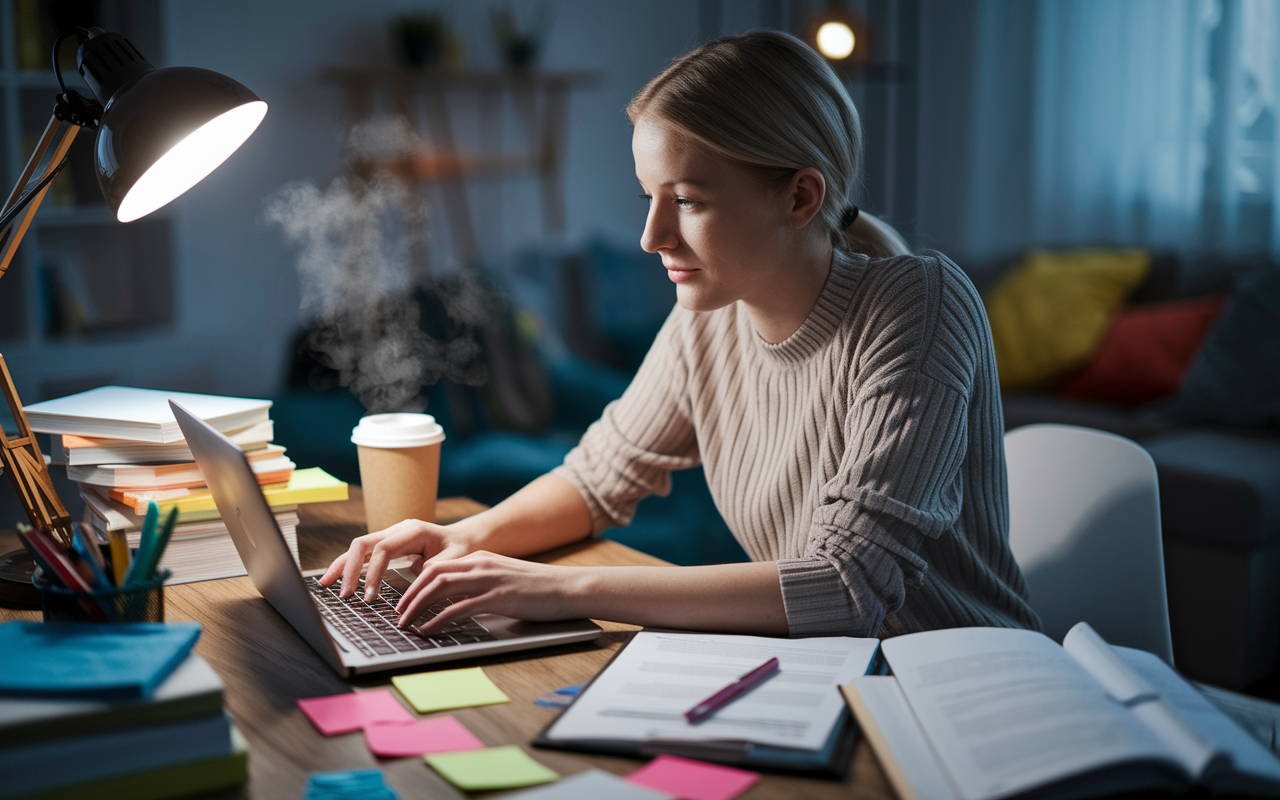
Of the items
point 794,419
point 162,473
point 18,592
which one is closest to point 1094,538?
point 794,419

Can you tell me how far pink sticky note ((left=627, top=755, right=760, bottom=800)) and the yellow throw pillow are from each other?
2890mm

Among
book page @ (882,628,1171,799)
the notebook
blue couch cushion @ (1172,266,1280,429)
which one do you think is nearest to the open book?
book page @ (882,628,1171,799)

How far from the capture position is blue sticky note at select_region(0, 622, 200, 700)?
0.61 meters

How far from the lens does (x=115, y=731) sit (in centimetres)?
61

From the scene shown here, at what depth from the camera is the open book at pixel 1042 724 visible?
605mm

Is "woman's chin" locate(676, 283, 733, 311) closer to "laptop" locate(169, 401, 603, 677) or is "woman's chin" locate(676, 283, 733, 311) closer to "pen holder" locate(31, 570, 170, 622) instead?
"laptop" locate(169, 401, 603, 677)

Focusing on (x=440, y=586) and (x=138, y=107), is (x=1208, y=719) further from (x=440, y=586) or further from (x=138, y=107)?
(x=138, y=107)

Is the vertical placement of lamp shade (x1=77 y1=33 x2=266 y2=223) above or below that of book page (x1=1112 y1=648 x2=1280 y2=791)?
above

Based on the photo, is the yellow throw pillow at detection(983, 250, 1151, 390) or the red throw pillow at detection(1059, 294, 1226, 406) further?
the yellow throw pillow at detection(983, 250, 1151, 390)

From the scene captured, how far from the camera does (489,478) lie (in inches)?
107

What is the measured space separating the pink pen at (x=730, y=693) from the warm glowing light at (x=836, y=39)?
8.08 feet

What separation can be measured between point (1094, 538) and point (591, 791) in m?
0.86

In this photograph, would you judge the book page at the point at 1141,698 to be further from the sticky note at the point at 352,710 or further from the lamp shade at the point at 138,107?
the lamp shade at the point at 138,107

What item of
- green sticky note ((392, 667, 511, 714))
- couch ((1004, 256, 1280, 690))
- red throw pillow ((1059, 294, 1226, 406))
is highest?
green sticky note ((392, 667, 511, 714))
